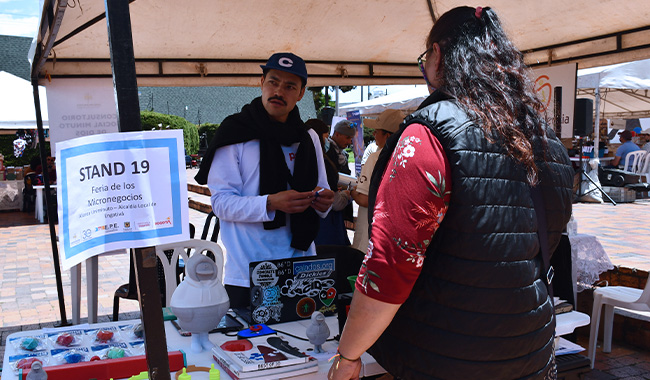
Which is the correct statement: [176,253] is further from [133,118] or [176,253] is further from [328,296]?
[133,118]

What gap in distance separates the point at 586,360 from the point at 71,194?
6.49ft

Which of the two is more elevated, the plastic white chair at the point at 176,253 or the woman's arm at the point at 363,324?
the woman's arm at the point at 363,324

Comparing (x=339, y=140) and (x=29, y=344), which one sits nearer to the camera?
(x=29, y=344)

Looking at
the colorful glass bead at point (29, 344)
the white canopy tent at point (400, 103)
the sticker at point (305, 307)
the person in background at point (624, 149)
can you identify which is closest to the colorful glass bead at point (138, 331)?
the colorful glass bead at point (29, 344)

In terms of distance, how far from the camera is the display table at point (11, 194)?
1314 centimetres

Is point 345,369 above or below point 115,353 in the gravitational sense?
above

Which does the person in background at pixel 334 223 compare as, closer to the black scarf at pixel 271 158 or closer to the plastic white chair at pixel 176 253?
the plastic white chair at pixel 176 253

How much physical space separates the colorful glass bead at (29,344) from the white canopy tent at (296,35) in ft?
5.82

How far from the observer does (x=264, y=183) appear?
2.47m

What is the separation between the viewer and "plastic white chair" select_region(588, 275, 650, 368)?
3.69 m

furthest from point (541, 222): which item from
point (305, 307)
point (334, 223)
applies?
point (334, 223)

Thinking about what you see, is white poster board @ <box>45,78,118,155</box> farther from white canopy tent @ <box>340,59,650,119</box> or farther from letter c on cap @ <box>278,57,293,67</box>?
white canopy tent @ <box>340,59,650,119</box>

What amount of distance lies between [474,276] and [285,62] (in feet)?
5.18

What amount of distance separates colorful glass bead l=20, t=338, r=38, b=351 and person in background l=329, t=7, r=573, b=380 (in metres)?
1.11
